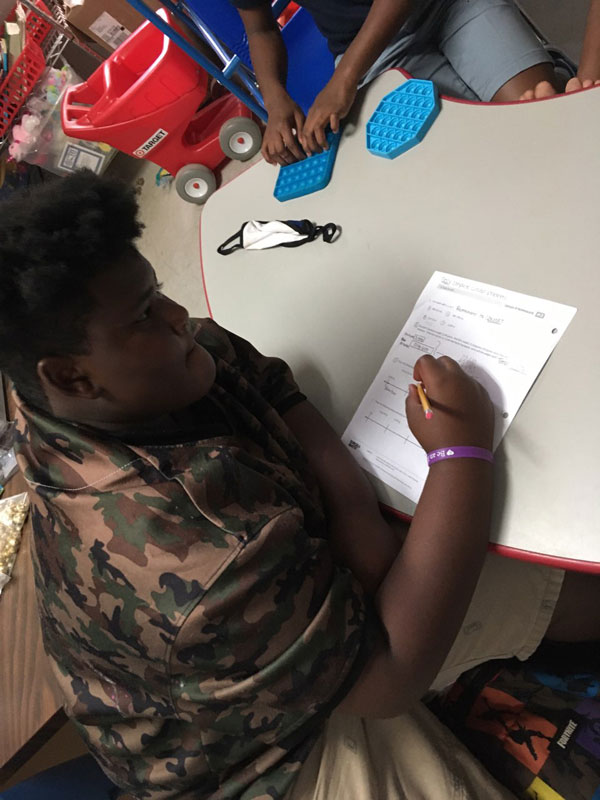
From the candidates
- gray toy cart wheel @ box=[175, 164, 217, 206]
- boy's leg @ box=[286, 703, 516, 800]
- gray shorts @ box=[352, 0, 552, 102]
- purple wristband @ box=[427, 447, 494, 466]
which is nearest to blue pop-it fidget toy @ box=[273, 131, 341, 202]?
gray shorts @ box=[352, 0, 552, 102]

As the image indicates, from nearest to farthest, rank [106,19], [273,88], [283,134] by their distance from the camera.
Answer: [283,134] < [273,88] < [106,19]

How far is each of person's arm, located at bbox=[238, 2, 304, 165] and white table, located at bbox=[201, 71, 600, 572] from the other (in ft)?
0.15

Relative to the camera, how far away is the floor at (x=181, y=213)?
1.42 meters

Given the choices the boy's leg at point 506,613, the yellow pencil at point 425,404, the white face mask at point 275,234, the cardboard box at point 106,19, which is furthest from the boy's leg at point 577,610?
the cardboard box at point 106,19

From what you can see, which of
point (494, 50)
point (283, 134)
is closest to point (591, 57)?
point (494, 50)

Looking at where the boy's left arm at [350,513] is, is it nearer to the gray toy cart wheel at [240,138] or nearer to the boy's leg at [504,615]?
the boy's leg at [504,615]

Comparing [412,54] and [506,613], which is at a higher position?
[412,54]

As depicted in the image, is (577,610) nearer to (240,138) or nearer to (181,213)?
(240,138)

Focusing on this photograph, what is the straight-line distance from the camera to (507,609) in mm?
682

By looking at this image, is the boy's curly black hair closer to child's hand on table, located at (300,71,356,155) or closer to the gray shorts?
child's hand on table, located at (300,71,356,155)

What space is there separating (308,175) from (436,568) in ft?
2.05

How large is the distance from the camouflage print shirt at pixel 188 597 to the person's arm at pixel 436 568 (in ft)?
0.14

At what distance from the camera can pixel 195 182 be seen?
66.7 inches

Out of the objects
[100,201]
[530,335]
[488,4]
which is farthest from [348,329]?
[488,4]
